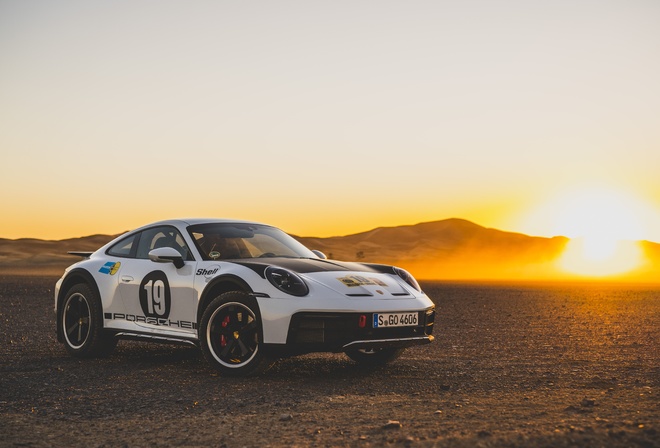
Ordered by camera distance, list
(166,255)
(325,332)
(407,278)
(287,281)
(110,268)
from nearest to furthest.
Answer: (325,332) → (287,281) → (166,255) → (407,278) → (110,268)

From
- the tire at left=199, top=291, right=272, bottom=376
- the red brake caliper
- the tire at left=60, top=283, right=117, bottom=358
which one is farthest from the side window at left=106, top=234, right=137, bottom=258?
the red brake caliper

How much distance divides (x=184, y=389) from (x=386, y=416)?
7.61ft

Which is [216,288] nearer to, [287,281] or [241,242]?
[287,281]

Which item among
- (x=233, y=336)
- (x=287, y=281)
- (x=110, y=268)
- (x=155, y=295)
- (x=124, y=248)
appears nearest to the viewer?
(x=287, y=281)

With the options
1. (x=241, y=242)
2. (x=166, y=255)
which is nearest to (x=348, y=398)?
(x=166, y=255)

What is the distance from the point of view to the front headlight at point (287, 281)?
307 inches

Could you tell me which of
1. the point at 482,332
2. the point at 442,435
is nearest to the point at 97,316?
the point at 442,435

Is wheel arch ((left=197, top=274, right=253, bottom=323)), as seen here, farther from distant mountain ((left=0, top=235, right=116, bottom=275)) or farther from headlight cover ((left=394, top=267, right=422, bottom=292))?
distant mountain ((left=0, top=235, right=116, bottom=275))

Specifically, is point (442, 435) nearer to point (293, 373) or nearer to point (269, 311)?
point (269, 311)

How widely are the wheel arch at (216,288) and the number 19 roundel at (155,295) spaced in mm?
566

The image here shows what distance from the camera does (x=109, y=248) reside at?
1007 centimetres

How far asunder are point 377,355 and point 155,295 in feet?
8.37

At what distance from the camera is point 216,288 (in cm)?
829

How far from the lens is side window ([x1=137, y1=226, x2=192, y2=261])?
9273mm
